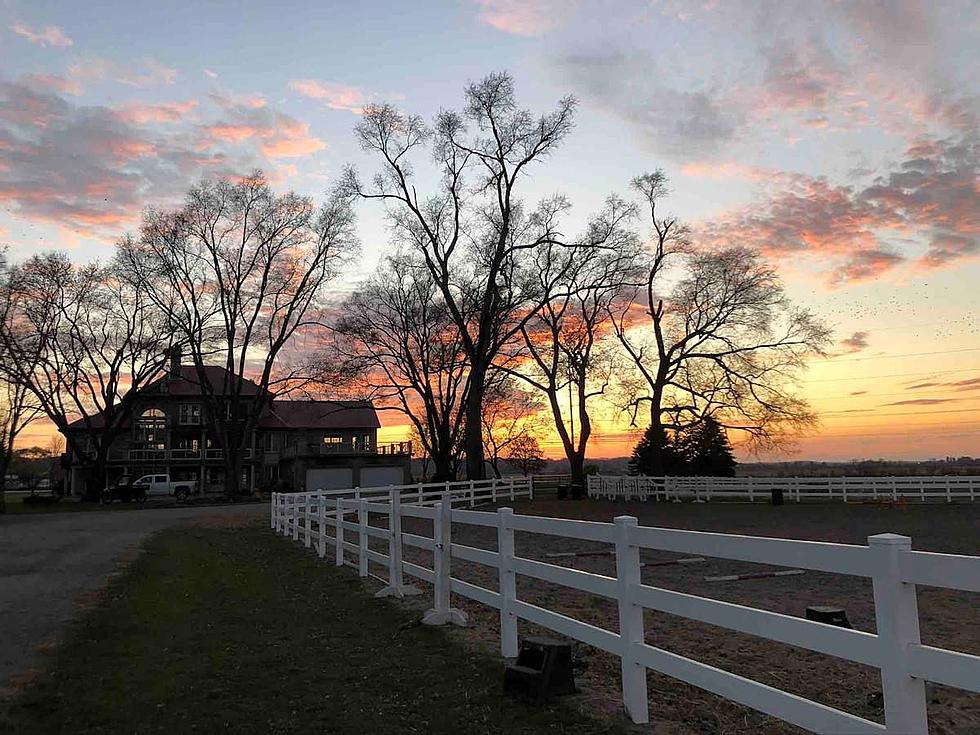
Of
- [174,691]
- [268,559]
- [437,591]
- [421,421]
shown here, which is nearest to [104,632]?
[174,691]

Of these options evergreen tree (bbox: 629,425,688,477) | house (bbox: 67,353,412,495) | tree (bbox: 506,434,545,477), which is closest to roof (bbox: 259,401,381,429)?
house (bbox: 67,353,412,495)

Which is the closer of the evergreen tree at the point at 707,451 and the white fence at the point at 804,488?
the white fence at the point at 804,488

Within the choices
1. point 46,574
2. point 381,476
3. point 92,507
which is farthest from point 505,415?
point 46,574

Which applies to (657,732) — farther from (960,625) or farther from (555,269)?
(555,269)

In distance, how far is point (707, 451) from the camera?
147ft

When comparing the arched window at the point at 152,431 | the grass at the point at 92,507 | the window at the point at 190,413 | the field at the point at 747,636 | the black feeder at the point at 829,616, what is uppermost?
the window at the point at 190,413

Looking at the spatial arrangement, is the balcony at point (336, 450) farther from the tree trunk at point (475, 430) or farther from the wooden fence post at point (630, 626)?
the wooden fence post at point (630, 626)

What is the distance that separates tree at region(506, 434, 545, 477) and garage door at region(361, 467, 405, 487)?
19.0 metres

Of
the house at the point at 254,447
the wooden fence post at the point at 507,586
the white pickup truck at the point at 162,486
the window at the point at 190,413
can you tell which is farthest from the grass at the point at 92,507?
the wooden fence post at the point at 507,586

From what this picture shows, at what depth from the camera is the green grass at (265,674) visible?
16.8 ft

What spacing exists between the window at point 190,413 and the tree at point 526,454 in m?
28.9

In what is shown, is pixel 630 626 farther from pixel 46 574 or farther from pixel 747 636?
pixel 46 574

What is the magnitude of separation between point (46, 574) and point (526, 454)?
222 feet

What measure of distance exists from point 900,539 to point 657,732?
2209 millimetres
